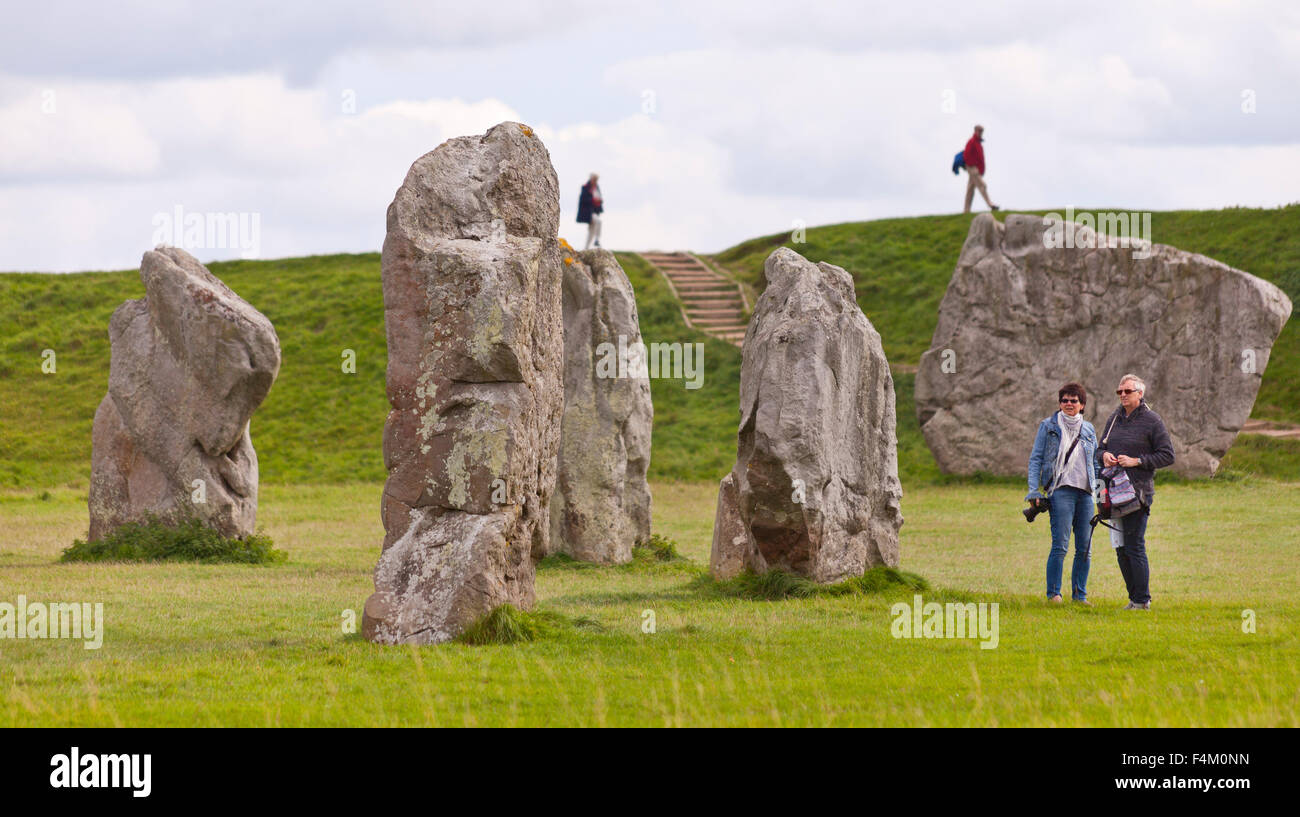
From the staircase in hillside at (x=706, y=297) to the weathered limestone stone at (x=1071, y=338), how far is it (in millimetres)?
8567

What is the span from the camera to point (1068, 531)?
534 inches

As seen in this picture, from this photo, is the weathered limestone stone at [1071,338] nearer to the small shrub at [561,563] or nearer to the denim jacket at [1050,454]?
the small shrub at [561,563]

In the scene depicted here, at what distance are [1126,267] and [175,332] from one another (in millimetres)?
19555

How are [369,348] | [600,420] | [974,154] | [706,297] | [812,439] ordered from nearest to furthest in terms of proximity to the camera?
1. [812,439]
2. [600,420]
3. [974,154]
4. [369,348]
5. [706,297]

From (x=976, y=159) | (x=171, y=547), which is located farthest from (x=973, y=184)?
(x=171, y=547)

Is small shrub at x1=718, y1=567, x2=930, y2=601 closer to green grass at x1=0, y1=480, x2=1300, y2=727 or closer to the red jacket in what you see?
green grass at x1=0, y1=480, x2=1300, y2=727

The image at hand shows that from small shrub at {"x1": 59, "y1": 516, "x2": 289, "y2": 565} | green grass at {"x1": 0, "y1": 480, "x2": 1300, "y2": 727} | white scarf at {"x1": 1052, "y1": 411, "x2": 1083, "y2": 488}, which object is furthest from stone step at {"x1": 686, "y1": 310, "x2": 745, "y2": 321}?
white scarf at {"x1": 1052, "y1": 411, "x2": 1083, "y2": 488}

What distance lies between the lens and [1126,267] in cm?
2977

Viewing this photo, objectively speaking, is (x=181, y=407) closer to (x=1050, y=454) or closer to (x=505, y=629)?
(x=505, y=629)

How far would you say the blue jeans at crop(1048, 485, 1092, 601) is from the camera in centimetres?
1352

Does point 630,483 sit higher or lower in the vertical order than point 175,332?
lower

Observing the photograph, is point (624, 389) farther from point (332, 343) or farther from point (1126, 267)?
point (332, 343)

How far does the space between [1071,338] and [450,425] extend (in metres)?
21.6
